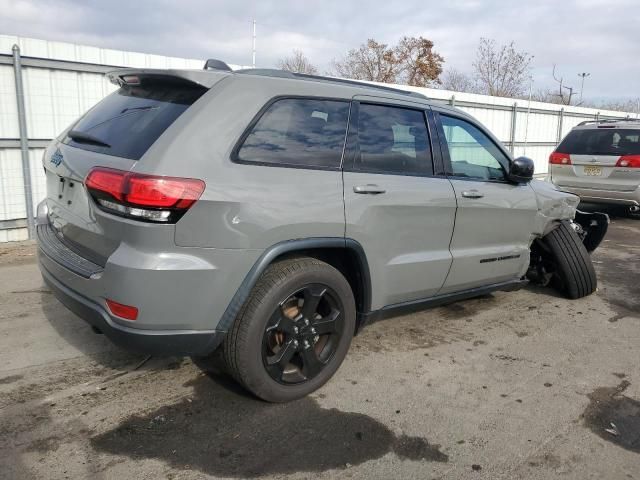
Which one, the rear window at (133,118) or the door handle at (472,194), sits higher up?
the rear window at (133,118)

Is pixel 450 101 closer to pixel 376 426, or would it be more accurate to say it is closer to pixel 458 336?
pixel 458 336

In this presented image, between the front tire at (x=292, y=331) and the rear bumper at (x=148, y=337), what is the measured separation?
158 mm

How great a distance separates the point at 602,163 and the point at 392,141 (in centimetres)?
757

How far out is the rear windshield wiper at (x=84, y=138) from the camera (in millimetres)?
2945

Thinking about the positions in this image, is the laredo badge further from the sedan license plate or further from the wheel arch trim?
the sedan license plate

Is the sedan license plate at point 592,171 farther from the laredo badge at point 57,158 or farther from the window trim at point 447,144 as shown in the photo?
the laredo badge at point 57,158

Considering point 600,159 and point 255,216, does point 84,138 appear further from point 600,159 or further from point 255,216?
point 600,159

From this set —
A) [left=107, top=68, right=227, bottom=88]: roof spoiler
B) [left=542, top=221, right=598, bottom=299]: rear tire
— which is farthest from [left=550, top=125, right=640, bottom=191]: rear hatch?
[left=107, top=68, right=227, bottom=88]: roof spoiler

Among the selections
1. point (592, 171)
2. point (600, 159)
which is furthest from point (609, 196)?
point (600, 159)

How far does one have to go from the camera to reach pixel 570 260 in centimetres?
510

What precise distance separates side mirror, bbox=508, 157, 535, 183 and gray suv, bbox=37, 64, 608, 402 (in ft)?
1.68

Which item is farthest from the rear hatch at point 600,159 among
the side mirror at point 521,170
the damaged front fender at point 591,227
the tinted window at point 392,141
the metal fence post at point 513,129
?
the tinted window at point 392,141

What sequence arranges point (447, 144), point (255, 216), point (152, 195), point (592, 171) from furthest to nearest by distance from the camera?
point (592, 171) < point (447, 144) < point (255, 216) < point (152, 195)

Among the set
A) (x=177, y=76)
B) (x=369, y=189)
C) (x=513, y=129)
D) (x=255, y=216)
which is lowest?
(x=255, y=216)
